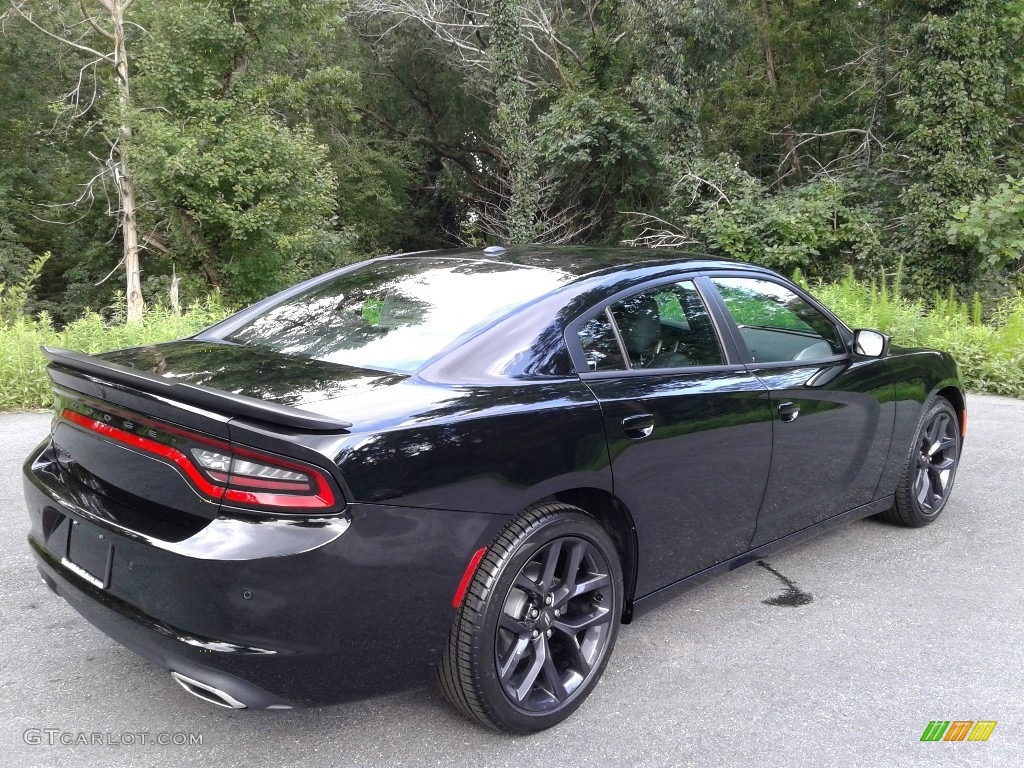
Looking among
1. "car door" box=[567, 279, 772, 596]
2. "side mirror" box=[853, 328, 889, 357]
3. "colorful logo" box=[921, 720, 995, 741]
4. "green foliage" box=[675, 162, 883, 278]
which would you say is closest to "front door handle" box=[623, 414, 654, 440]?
"car door" box=[567, 279, 772, 596]

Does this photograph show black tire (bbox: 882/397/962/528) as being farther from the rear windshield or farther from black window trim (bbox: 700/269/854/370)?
the rear windshield

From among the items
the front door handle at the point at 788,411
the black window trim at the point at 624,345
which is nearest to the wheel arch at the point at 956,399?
the front door handle at the point at 788,411

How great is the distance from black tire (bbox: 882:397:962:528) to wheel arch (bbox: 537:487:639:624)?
2148 mm

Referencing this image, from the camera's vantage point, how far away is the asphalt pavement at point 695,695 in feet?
8.47

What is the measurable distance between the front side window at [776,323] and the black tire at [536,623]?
133 cm

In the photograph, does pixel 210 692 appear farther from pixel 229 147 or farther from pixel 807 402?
pixel 229 147

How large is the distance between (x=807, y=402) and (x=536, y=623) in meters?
1.69

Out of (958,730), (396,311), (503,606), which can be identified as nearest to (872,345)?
(958,730)

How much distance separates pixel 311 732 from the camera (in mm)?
2664

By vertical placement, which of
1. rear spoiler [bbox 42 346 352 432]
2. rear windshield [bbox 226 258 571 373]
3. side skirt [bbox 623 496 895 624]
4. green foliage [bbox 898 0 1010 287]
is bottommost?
side skirt [bbox 623 496 895 624]

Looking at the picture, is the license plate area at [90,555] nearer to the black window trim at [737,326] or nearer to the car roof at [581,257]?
the car roof at [581,257]

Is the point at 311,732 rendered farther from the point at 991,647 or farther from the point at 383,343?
the point at 991,647

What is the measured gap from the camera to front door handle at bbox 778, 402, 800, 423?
11.4 feet

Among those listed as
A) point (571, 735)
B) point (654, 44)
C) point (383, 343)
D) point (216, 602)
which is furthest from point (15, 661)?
point (654, 44)
